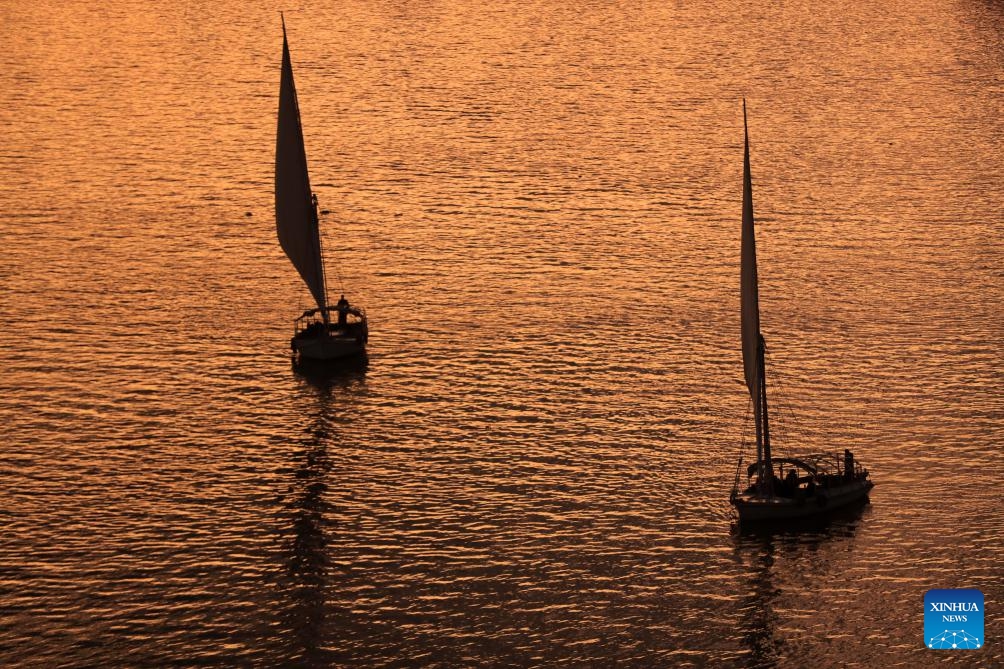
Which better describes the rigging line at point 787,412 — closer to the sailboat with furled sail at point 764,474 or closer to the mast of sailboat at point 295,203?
the sailboat with furled sail at point 764,474

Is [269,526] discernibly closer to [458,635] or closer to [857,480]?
[458,635]

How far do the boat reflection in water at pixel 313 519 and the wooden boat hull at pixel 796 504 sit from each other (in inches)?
900

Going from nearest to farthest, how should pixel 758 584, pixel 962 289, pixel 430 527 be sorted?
pixel 758 584 < pixel 430 527 < pixel 962 289

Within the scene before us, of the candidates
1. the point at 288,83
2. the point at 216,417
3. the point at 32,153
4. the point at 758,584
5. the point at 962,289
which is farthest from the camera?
the point at 32,153

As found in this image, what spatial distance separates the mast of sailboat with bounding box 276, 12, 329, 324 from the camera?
120 m

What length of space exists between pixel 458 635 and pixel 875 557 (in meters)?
23.2

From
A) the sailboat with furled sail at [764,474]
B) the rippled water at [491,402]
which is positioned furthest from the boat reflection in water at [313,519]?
the sailboat with furled sail at [764,474]

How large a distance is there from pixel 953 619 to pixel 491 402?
36.4 metres

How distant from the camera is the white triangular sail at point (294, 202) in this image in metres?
120

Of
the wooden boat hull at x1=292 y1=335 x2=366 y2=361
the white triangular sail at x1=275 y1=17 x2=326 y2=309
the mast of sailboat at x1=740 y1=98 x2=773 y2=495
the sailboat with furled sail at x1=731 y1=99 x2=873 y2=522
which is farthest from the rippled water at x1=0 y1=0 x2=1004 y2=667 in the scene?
the white triangular sail at x1=275 y1=17 x2=326 y2=309

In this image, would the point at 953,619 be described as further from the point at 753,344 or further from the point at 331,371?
the point at 331,371

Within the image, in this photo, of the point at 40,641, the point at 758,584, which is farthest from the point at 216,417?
the point at 758,584

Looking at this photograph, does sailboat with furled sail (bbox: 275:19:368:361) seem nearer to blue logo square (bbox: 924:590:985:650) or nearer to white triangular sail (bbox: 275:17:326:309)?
white triangular sail (bbox: 275:17:326:309)

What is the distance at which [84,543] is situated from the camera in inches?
3445
